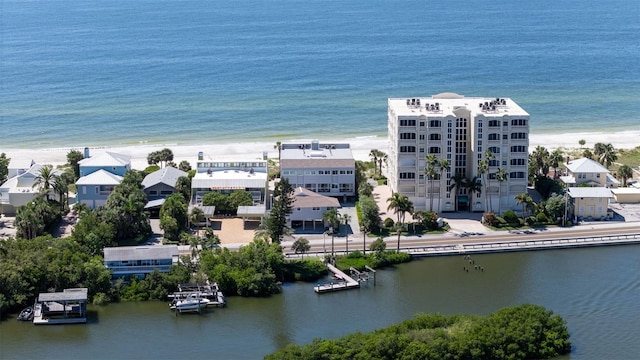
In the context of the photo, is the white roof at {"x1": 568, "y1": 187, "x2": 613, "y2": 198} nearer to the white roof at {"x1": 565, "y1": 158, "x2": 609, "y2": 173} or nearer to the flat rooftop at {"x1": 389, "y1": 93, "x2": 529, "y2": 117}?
the white roof at {"x1": 565, "y1": 158, "x2": 609, "y2": 173}

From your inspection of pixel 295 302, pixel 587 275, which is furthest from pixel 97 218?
pixel 587 275

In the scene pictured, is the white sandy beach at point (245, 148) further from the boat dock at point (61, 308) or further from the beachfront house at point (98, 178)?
the boat dock at point (61, 308)

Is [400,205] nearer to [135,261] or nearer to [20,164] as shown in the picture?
[135,261]

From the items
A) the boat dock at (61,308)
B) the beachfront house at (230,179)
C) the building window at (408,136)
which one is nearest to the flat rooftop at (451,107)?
the building window at (408,136)

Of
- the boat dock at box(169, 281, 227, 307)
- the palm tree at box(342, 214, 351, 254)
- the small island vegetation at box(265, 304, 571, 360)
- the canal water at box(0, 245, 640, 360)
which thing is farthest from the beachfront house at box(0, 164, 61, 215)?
the small island vegetation at box(265, 304, 571, 360)

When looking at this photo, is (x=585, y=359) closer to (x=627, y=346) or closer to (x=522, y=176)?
(x=627, y=346)

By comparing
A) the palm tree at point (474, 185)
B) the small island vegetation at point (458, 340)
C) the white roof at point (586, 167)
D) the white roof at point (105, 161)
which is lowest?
the small island vegetation at point (458, 340)
